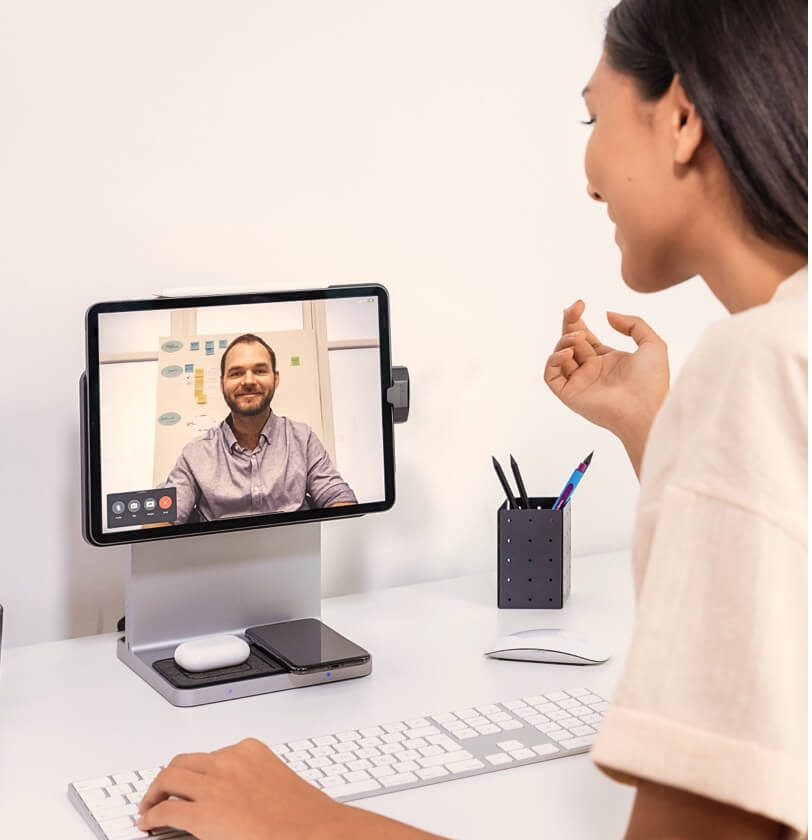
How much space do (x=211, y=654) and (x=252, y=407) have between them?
0.27m

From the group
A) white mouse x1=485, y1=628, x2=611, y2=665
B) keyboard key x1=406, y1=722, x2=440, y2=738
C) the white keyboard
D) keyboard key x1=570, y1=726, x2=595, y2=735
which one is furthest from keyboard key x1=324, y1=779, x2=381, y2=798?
white mouse x1=485, y1=628, x2=611, y2=665

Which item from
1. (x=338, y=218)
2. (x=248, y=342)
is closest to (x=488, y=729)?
(x=248, y=342)

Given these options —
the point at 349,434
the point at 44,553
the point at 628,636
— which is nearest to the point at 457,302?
the point at 349,434

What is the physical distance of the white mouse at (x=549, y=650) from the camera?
121 cm

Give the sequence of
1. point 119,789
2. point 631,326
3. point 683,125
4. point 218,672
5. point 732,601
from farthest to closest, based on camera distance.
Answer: point 631,326, point 218,672, point 119,789, point 683,125, point 732,601

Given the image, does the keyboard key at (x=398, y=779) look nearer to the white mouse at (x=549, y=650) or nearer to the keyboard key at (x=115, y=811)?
the keyboard key at (x=115, y=811)

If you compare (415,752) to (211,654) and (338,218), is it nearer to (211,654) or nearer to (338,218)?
(211,654)

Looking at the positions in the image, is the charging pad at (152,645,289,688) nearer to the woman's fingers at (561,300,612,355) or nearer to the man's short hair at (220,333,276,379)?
the man's short hair at (220,333,276,379)

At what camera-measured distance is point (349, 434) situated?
128 centimetres

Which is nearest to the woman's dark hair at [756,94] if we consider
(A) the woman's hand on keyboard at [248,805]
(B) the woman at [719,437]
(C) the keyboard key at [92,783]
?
(B) the woman at [719,437]

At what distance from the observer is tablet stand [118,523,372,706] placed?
1224 millimetres

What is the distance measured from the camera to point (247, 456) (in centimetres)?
123

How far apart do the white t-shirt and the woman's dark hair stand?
0.31 ft

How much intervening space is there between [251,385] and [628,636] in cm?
53
